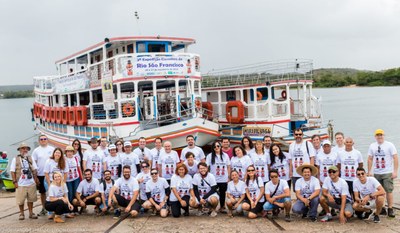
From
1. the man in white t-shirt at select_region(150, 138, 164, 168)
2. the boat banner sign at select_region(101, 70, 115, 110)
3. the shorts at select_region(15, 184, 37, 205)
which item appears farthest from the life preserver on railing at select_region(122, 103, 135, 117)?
the shorts at select_region(15, 184, 37, 205)

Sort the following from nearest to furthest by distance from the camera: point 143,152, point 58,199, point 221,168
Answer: point 58,199
point 221,168
point 143,152

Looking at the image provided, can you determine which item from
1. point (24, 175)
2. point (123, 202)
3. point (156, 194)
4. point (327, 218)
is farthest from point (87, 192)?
point (327, 218)

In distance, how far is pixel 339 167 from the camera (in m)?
8.18

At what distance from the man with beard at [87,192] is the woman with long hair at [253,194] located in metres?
2.98

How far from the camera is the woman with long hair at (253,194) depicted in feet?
26.6

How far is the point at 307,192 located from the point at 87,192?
14.3 ft

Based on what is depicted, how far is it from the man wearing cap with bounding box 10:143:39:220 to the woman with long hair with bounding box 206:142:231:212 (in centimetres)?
Result: 356

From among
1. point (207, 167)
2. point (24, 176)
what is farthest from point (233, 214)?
point (24, 176)

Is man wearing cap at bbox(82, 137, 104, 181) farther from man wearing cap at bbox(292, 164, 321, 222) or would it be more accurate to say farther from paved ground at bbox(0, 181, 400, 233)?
man wearing cap at bbox(292, 164, 321, 222)

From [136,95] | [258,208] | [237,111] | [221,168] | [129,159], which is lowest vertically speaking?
[258,208]

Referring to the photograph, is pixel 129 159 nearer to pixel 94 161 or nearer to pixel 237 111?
pixel 94 161

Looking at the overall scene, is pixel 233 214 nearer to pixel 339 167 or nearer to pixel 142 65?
pixel 339 167

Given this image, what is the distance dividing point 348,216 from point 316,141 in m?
1.68

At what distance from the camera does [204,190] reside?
8523mm
